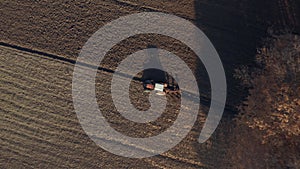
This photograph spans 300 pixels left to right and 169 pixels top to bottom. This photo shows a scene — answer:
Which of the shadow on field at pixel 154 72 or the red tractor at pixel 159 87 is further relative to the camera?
the shadow on field at pixel 154 72

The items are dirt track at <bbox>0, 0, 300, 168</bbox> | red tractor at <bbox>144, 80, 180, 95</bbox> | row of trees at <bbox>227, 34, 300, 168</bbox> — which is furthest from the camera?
dirt track at <bbox>0, 0, 300, 168</bbox>

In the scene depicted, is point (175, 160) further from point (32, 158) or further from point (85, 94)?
point (32, 158)

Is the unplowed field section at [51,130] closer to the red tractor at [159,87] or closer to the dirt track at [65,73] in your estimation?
the dirt track at [65,73]

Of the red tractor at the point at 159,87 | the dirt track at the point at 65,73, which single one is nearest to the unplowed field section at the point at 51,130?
the dirt track at the point at 65,73

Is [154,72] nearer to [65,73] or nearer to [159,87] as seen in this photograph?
[159,87]

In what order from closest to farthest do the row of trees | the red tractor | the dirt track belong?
1. the row of trees
2. the red tractor
3. the dirt track

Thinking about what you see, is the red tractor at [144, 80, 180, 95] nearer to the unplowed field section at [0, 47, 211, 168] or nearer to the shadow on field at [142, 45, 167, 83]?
the shadow on field at [142, 45, 167, 83]

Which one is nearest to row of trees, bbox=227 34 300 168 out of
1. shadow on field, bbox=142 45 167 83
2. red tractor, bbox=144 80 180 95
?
red tractor, bbox=144 80 180 95

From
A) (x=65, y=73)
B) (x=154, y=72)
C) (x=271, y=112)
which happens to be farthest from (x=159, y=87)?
(x=271, y=112)

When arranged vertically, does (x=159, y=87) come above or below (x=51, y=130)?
below

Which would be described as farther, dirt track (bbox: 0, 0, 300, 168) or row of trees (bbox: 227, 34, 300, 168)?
dirt track (bbox: 0, 0, 300, 168)
